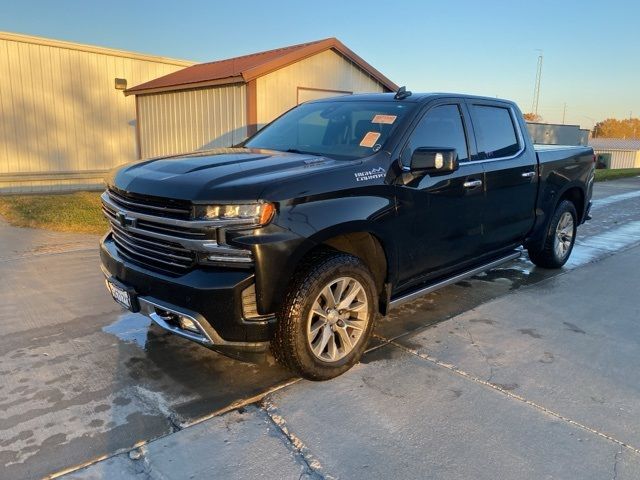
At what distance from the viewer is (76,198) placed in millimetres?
11188

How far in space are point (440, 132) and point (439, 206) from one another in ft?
2.11

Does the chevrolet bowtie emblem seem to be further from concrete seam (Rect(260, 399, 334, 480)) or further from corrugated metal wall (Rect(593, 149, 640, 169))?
corrugated metal wall (Rect(593, 149, 640, 169))

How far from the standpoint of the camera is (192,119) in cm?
1220

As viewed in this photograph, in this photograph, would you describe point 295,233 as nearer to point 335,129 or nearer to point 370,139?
point 370,139

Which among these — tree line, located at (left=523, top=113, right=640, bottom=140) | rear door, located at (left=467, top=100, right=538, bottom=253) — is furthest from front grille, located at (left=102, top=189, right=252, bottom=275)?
tree line, located at (left=523, top=113, right=640, bottom=140)

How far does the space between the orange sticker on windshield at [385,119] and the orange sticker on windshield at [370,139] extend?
151 millimetres

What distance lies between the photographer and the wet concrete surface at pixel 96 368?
2861 millimetres

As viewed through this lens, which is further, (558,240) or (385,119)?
(558,240)

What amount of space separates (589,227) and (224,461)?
867 centimetres

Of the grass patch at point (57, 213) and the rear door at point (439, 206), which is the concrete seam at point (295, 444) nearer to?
the rear door at point (439, 206)

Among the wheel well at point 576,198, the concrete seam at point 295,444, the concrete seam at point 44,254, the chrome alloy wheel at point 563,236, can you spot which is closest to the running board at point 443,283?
the chrome alloy wheel at point 563,236

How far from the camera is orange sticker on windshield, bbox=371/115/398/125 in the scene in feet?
13.2

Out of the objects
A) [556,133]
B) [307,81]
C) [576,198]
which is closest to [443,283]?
[576,198]

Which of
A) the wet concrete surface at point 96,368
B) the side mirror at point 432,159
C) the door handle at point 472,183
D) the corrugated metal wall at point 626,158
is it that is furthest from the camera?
the corrugated metal wall at point 626,158
